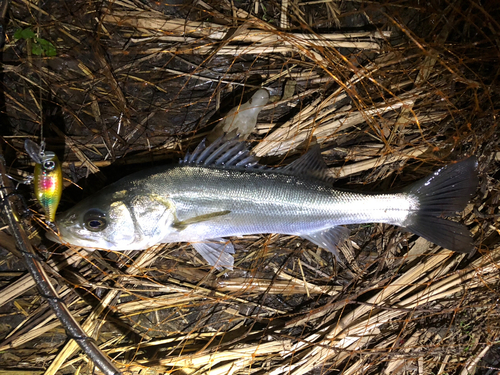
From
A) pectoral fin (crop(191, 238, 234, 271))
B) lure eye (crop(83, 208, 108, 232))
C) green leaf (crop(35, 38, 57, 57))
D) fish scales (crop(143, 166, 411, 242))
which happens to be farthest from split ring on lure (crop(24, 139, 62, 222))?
pectoral fin (crop(191, 238, 234, 271))

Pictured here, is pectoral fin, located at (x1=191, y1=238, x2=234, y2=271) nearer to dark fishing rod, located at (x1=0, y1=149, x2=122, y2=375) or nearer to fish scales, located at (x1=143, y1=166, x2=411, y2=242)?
fish scales, located at (x1=143, y1=166, x2=411, y2=242)

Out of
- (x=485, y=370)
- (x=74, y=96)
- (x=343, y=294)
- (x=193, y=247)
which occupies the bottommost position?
(x=485, y=370)

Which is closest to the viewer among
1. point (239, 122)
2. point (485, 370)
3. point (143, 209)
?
point (143, 209)

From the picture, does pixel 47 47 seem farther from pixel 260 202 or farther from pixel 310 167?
pixel 310 167

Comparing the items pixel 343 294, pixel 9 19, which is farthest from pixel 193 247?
pixel 9 19

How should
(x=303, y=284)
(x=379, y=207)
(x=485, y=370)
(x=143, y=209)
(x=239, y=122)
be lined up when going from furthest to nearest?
(x=485, y=370) → (x=303, y=284) → (x=239, y=122) → (x=379, y=207) → (x=143, y=209)

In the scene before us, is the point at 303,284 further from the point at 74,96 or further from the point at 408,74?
the point at 74,96
